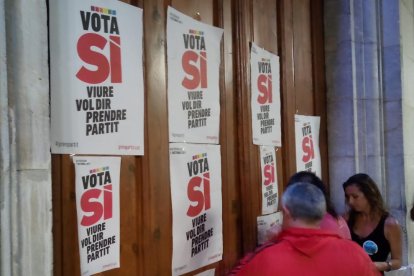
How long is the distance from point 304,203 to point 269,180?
38.0 inches

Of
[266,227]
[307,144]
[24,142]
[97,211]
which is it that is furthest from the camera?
[307,144]

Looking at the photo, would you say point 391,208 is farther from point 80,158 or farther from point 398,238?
point 80,158

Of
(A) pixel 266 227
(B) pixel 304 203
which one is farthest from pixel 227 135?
(B) pixel 304 203

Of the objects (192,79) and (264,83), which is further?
(264,83)

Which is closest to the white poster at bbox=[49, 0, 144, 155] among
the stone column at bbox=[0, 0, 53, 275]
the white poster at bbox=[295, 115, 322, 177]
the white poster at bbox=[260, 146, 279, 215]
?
Result: the stone column at bbox=[0, 0, 53, 275]

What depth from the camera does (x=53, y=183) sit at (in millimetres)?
1501

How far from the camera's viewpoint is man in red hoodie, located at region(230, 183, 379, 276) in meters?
1.67

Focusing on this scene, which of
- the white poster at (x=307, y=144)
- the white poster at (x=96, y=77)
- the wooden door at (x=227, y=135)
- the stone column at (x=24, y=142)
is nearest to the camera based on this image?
the stone column at (x=24, y=142)

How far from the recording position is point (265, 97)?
270cm

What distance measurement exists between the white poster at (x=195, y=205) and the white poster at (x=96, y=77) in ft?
1.00

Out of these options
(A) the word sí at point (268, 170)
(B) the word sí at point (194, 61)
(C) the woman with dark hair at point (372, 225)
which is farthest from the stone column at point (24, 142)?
(C) the woman with dark hair at point (372, 225)

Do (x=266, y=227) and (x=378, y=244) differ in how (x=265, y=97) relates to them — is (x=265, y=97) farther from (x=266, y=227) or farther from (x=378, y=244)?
(x=378, y=244)

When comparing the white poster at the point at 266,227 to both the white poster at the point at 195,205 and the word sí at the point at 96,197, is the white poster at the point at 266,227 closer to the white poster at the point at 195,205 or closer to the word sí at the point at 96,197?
the white poster at the point at 195,205

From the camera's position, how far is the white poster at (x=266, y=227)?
2590 millimetres
